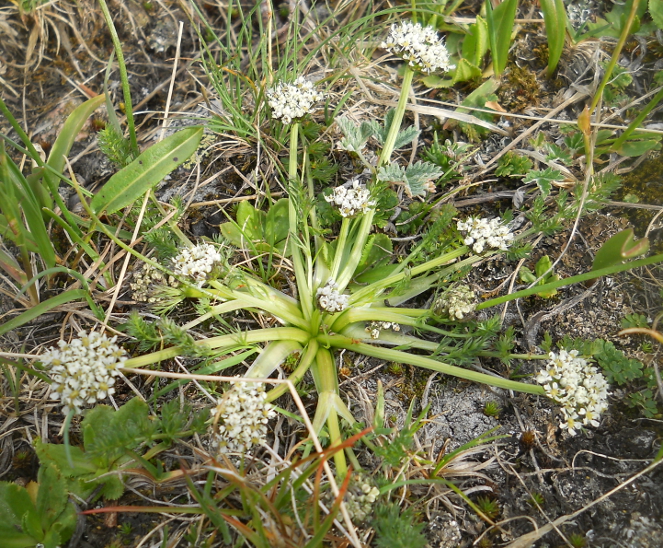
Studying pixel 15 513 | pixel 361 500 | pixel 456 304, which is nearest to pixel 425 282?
pixel 456 304

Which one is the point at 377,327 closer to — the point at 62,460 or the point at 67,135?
the point at 62,460

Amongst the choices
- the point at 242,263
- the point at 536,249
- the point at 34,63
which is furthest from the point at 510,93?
the point at 34,63

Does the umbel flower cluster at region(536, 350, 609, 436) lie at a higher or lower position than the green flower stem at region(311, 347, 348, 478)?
lower

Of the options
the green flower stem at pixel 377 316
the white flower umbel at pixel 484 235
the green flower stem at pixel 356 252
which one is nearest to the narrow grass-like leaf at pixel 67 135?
the green flower stem at pixel 356 252

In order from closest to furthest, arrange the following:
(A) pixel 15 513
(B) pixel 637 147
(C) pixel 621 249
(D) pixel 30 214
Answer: (C) pixel 621 249 < (A) pixel 15 513 < (D) pixel 30 214 < (B) pixel 637 147

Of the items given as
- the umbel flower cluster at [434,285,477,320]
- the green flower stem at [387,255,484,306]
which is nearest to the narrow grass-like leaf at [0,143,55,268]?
the green flower stem at [387,255,484,306]

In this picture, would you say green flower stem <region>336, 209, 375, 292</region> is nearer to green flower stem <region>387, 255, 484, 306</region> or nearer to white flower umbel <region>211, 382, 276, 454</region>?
green flower stem <region>387, 255, 484, 306</region>

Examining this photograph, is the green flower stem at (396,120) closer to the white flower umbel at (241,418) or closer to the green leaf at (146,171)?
the green leaf at (146,171)
